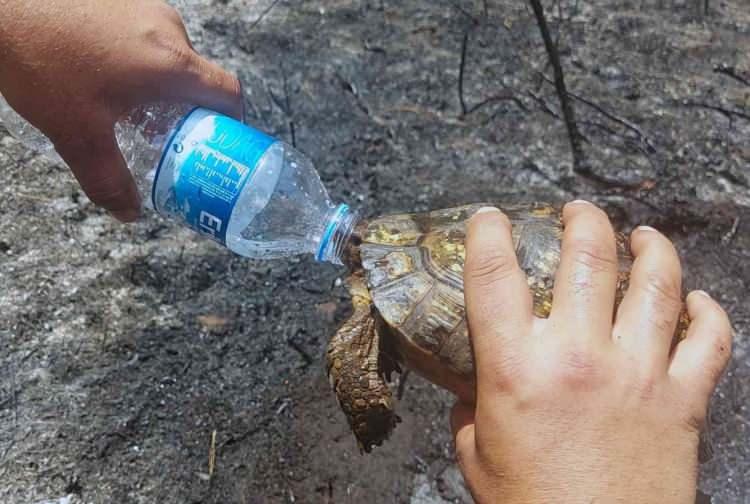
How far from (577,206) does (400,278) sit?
0.44m

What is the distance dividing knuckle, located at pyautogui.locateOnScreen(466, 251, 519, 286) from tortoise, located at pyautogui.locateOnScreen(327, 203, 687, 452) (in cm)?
19

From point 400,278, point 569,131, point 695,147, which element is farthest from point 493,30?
point 400,278

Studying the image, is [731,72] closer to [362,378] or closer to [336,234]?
[336,234]

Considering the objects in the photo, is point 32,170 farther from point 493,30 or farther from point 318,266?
point 493,30

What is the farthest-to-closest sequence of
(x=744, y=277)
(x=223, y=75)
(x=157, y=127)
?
1. (x=744, y=277)
2. (x=157, y=127)
3. (x=223, y=75)

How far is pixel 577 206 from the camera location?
1420mm

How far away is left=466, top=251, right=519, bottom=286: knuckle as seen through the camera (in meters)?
1.26

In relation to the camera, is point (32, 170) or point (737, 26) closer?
point (32, 170)

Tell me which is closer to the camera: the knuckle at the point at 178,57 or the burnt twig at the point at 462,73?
the knuckle at the point at 178,57

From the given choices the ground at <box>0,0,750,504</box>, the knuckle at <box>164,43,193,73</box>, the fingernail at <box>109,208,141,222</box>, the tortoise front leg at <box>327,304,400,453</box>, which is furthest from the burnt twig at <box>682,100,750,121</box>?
the fingernail at <box>109,208,141,222</box>

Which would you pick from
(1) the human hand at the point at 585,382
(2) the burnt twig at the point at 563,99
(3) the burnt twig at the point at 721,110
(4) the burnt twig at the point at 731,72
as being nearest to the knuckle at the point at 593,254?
(1) the human hand at the point at 585,382

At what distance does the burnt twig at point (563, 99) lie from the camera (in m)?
2.31

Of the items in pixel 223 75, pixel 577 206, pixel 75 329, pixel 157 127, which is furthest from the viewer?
pixel 75 329

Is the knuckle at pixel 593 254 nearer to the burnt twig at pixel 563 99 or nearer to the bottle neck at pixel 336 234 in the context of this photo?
the bottle neck at pixel 336 234
